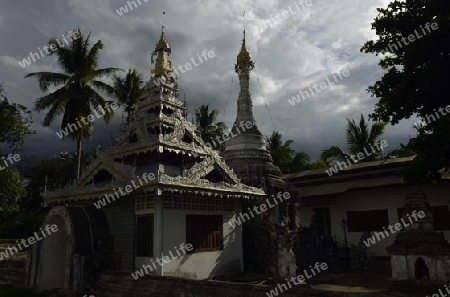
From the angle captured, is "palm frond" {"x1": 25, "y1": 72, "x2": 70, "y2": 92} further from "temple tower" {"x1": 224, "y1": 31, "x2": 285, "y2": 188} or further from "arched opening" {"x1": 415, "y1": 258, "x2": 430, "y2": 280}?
"arched opening" {"x1": 415, "y1": 258, "x2": 430, "y2": 280}

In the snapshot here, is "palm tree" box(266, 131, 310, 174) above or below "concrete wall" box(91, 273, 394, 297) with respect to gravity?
above

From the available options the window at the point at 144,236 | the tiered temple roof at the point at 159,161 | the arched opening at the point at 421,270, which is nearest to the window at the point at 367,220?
the tiered temple roof at the point at 159,161

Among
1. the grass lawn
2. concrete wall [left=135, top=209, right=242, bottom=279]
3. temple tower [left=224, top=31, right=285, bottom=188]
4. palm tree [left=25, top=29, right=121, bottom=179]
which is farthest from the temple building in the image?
palm tree [left=25, top=29, right=121, bottom=179]

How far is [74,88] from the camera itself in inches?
953

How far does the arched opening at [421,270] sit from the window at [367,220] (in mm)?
11746

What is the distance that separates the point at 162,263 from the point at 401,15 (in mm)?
13200

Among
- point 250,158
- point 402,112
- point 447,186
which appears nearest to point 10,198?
point 250,158

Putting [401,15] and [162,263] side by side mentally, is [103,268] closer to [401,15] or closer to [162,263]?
[162,263]

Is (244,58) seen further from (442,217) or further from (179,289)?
(179,289)

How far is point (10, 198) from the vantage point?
2053 centimetres

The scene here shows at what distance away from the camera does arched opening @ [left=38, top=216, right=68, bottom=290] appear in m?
14.6

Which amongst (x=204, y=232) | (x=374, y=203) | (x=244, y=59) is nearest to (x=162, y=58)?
(x=244, y=59)

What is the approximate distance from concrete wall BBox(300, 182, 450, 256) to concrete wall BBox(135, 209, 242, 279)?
986 cm

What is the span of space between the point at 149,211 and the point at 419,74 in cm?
1128
